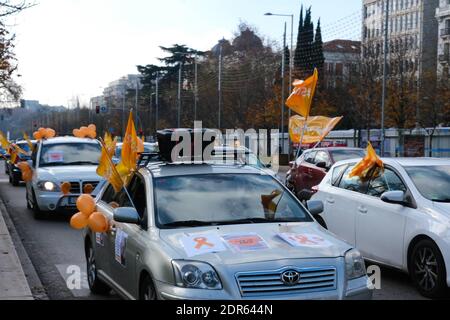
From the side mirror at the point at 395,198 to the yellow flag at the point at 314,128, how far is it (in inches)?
235

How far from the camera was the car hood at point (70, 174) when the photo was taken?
13.5 m

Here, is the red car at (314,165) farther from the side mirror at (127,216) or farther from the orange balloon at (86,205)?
the side mirror at (127,216)

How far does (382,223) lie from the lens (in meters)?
8.05

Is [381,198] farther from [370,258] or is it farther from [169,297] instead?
[169,297]

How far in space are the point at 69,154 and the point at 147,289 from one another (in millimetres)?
10006

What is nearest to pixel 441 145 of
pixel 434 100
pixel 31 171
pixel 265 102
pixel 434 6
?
pixel 434 100

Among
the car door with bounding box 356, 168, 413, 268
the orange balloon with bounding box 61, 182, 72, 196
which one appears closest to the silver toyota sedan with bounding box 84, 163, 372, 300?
the car door with bounding box 356, 168, 413, 268

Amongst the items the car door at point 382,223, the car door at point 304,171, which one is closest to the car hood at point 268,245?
the car door at point 382,223

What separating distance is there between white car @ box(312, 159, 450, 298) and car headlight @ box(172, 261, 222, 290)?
303 centimetres

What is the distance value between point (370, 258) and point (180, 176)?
3084 millimetres

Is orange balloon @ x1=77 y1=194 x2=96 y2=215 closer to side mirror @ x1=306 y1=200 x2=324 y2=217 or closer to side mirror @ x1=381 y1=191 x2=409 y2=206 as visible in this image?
side mirror @ x1=306 y1=200 x2=324 y2=217

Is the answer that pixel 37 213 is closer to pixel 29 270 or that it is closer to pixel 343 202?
pixel 29 270

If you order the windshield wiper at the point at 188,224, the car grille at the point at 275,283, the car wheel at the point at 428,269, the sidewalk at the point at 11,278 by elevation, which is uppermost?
the windshield wiper at the point at 188,224

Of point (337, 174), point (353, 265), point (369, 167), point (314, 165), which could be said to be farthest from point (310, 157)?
point (353, 265)
